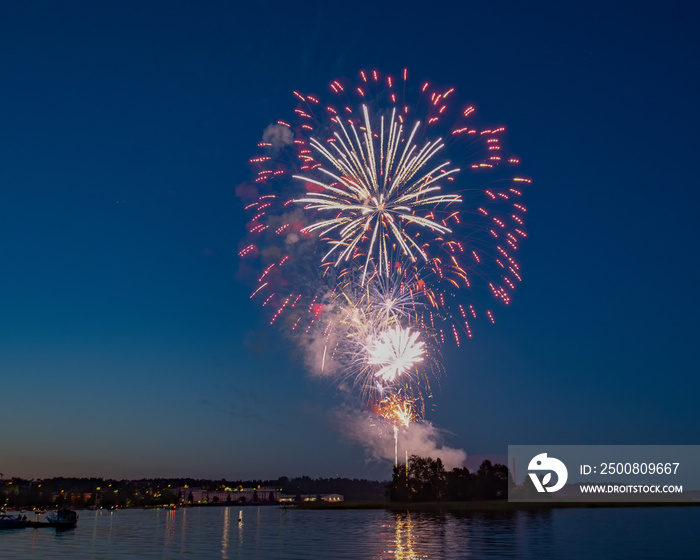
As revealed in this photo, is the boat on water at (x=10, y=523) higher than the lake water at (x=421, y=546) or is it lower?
lower

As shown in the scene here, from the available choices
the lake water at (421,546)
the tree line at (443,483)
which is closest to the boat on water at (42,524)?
the lake water at (421,546)

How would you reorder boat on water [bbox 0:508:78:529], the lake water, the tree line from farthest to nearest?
the tree line
boat on water [bbox 0:508:78:529]
the lake water

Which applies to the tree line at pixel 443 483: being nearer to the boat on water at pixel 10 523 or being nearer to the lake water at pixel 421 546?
the lake water at pixel 421 546

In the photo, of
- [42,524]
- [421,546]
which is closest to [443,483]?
A: [42,524]

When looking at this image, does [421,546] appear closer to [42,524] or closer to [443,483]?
[42,524]

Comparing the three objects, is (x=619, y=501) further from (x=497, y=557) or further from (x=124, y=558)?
(x=124, y=558)

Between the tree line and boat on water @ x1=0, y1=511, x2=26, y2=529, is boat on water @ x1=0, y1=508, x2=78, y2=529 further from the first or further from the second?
the tree line

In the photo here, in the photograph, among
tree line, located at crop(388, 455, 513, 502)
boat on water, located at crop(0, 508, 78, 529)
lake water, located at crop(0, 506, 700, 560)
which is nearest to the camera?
lake water, located at crop(0, 506, 700, 560)

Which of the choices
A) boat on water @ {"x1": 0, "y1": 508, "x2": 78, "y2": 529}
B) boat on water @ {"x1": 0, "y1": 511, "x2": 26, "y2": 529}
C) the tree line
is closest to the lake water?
boat on water @ {"x1": 0, "y1": 511, "x2": 26, "y2": 529}

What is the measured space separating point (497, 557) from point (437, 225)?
102ft

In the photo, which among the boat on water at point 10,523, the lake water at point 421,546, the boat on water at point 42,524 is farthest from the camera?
the boat on water at point 42,524

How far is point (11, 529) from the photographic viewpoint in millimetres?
118000

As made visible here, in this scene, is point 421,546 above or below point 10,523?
above

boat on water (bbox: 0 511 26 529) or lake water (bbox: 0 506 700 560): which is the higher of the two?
lake water (bbox: 0 506 700 560)
